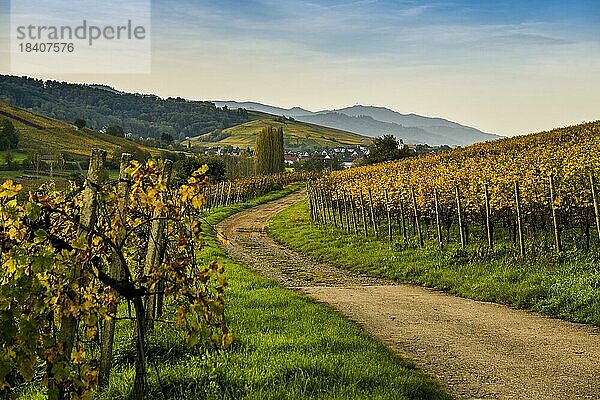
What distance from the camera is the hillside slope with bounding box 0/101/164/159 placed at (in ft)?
270

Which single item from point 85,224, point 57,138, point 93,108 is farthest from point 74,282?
point 93,108

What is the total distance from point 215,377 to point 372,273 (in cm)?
1265

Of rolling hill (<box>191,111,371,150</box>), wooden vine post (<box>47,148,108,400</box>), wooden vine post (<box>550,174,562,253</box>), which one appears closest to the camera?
wooden vine post (<box>47,148,108,400</box>)

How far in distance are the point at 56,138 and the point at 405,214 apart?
3117 inches

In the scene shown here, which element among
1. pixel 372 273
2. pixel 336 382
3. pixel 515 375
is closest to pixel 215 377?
pixel 336 382

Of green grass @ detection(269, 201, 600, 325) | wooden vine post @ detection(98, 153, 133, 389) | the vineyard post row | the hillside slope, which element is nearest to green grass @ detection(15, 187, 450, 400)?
wooden vine post @ detection(98, 153, 133, 389)

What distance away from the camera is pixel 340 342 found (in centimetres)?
867

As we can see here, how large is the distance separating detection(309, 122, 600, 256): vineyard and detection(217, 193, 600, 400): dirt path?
148 inches

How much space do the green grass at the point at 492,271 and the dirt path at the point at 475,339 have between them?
59cm

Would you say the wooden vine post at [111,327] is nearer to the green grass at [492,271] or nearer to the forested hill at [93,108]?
the green grass at [492,271]

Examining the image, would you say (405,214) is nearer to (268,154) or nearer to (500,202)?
(500,202)

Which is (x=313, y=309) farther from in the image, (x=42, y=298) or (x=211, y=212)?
(x=211, y=212)

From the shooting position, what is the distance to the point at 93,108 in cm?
17938

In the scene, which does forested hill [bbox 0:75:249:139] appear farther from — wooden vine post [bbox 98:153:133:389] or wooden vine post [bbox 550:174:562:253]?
wooden vine post [bbox 98:153:133:389]
